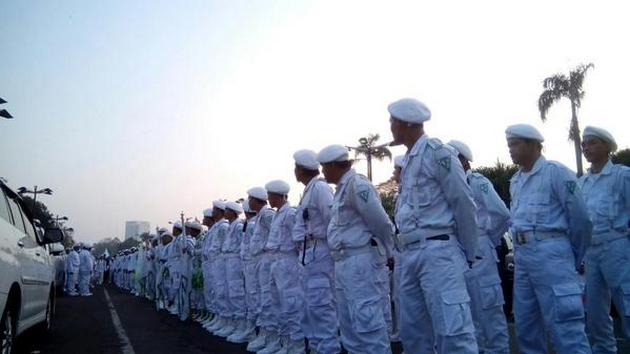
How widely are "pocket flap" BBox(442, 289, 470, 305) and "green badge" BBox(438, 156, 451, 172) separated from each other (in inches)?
32.7

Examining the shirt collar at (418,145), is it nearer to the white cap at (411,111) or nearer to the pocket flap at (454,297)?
the white cap at (411,111)

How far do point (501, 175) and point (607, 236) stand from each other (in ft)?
86.6

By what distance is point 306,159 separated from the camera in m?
6.78

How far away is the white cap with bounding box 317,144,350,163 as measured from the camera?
18.5ft

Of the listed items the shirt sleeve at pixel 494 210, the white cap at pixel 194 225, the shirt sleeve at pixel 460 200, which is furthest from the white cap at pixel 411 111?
the white cap at pixel 194 225

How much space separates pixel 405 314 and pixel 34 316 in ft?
16.2

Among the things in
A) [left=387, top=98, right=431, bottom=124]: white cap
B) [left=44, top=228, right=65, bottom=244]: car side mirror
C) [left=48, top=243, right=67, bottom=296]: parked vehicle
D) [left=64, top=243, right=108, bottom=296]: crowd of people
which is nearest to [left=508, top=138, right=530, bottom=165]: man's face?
[left=387, top=98, right=431, bottom=124]: white cap

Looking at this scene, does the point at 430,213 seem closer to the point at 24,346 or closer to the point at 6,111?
the point at 6,111

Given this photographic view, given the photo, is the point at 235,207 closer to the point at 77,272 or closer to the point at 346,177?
the point at 346,177

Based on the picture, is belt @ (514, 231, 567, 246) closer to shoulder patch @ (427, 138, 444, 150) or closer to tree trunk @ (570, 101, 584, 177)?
shoulder patch @ (427, 138, 444, 150)

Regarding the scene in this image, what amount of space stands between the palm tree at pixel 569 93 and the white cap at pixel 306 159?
2466cm

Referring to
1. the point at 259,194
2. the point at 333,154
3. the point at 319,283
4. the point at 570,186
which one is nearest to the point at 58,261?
the point at 259,194

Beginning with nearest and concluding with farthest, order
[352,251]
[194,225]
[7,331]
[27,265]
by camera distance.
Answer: [352,251], [7,331], [27,265], [194,225]

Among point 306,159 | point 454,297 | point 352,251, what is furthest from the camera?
point 306,159
